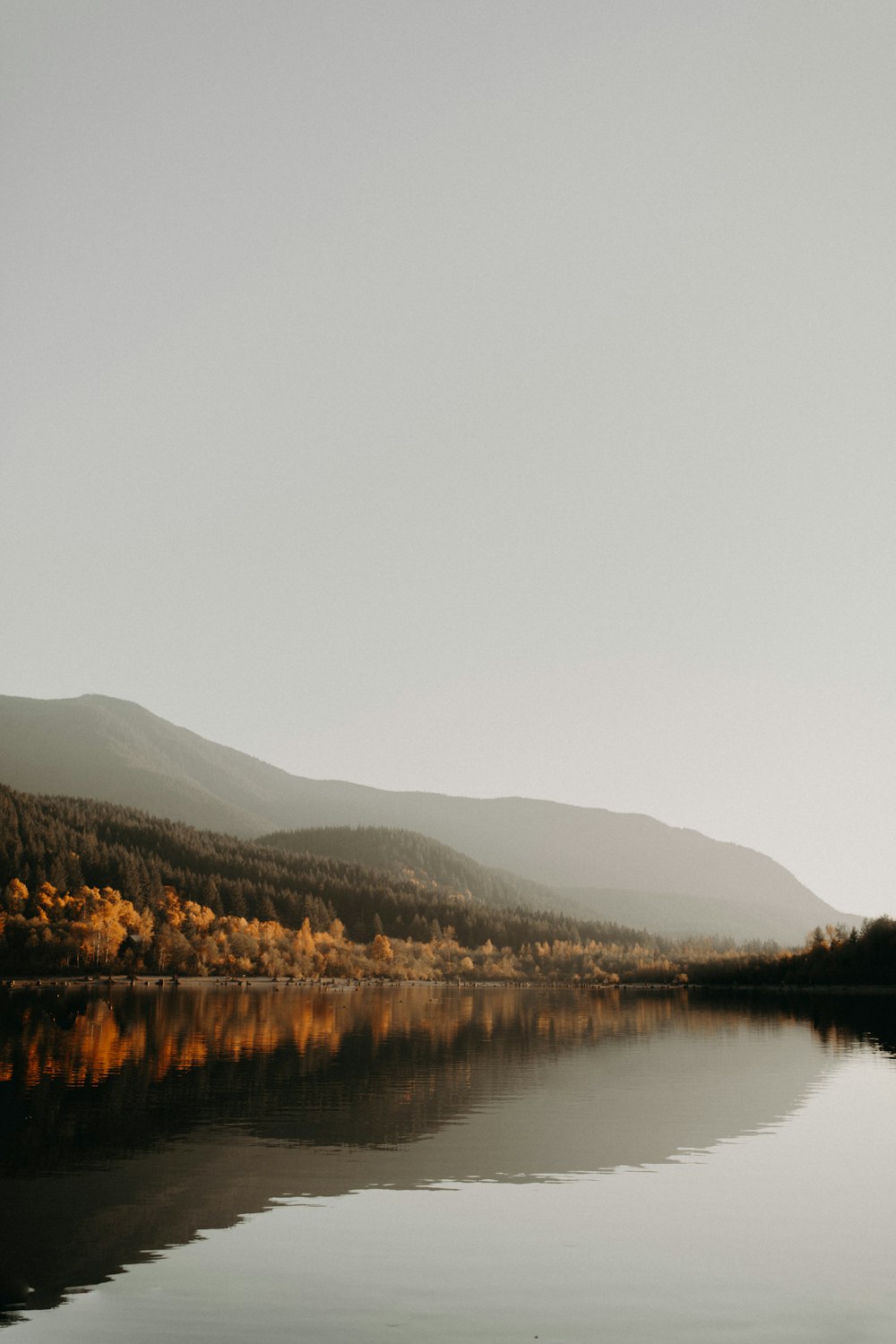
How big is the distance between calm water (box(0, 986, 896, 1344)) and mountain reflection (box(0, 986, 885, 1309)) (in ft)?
0.79

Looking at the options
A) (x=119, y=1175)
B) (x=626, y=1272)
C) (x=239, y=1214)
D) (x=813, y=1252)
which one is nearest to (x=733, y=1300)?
(x=626, y=1272)

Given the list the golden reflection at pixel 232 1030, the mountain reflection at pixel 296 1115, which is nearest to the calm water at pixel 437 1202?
the mountain reflection at pixel 296 1115

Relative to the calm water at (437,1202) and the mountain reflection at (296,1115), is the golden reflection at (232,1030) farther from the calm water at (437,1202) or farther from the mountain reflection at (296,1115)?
the calm water at (437,1202)

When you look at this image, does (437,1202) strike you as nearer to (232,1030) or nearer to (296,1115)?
(296,1115)

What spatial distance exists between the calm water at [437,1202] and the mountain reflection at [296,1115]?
24cm

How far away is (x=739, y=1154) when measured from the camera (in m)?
55.3

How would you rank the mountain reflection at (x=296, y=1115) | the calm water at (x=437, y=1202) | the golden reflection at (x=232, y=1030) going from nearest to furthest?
the calm water at (x=437, y=1202) → the mountain reflection at (x=296, y=1115) → the golden reflection at (x=232, y=1030)

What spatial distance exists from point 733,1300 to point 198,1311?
13.3 metres

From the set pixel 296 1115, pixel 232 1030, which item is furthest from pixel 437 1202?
pixel 232 1030

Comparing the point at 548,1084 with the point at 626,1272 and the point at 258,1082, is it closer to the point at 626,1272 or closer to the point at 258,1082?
the point at 258,1082

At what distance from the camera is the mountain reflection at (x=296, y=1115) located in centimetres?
3912

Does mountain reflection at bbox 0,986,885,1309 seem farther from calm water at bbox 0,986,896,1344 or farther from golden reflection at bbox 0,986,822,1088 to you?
golden reflection at bbox 0,986,822,1088

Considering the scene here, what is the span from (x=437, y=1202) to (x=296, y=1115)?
74.7 ft

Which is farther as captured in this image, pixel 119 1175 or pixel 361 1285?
pixel 119 1175
